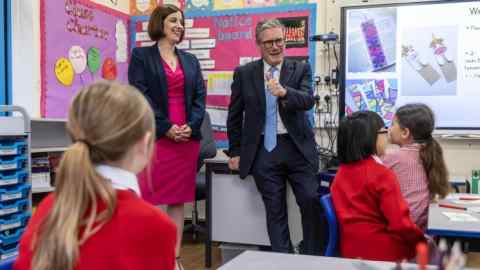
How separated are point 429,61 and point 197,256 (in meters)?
A: 2.27

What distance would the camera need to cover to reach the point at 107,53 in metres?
4.48

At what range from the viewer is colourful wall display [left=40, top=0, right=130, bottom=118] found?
3807 mm

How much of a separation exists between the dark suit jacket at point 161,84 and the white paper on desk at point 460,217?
1388 mm

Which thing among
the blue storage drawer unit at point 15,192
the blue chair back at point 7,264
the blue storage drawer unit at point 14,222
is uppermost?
the blue chair back at point 7,264

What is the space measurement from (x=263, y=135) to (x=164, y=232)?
6.33ft

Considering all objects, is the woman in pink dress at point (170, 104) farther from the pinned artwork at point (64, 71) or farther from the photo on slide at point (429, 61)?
→ the photo on slide at point (429, 61)

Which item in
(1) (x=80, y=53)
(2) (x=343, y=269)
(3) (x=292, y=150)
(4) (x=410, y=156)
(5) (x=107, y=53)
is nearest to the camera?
(2) (x=343, y=269)

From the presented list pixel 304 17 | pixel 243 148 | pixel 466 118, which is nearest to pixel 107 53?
pixel 304 17

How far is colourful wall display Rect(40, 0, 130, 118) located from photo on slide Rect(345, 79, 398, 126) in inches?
71.8

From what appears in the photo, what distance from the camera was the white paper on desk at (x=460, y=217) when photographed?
5.75ft

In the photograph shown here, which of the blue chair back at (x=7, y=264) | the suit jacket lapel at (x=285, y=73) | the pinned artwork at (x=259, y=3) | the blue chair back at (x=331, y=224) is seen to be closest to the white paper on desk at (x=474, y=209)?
the blue chair back at (x=331, y=224)

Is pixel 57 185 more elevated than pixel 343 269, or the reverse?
pixel 57 185

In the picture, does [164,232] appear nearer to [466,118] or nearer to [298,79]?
[298,79]

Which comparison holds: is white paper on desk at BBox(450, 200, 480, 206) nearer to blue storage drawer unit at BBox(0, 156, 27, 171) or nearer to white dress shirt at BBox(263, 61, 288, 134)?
white dress shirt at BBox(263, 61, 288, 134)
